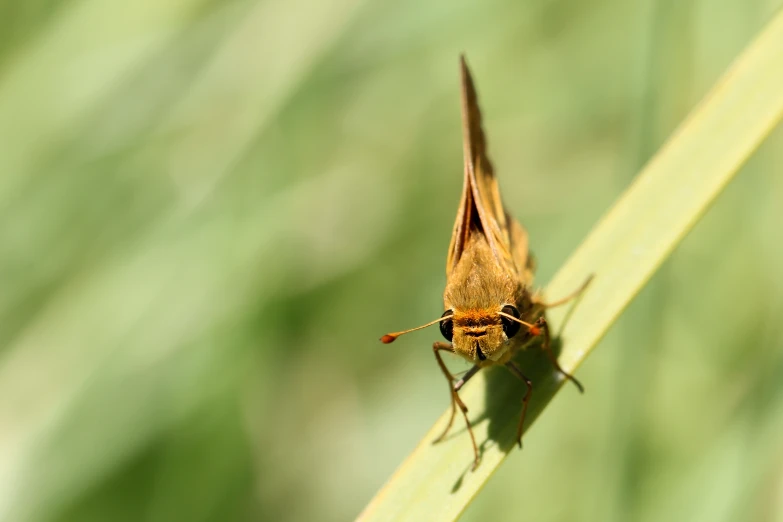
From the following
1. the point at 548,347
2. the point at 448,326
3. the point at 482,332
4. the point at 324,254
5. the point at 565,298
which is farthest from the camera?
the point at 324,254

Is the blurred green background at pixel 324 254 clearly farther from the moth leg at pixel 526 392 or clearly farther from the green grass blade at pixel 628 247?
the moth leg at pixel 526 392

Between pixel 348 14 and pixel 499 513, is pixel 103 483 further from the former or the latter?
pixel 348 14

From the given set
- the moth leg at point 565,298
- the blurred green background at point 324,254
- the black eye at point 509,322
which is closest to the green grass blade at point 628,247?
the moth leg at point 565,298

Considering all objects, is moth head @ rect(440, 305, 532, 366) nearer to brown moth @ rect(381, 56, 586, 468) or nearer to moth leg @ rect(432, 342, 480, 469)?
brown moth @ rect(381, 56, 586, 468)

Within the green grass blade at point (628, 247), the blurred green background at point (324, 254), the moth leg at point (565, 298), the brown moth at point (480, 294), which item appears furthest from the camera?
the blurred green background at point (324, 254)

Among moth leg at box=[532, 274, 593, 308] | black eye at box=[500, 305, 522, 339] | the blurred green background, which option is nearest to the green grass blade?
moth leg at box=[532, 274, 593, 308]

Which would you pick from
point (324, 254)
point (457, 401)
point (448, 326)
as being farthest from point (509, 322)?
point (324, 254)

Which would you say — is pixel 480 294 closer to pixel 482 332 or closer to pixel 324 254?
pixel 482 332
